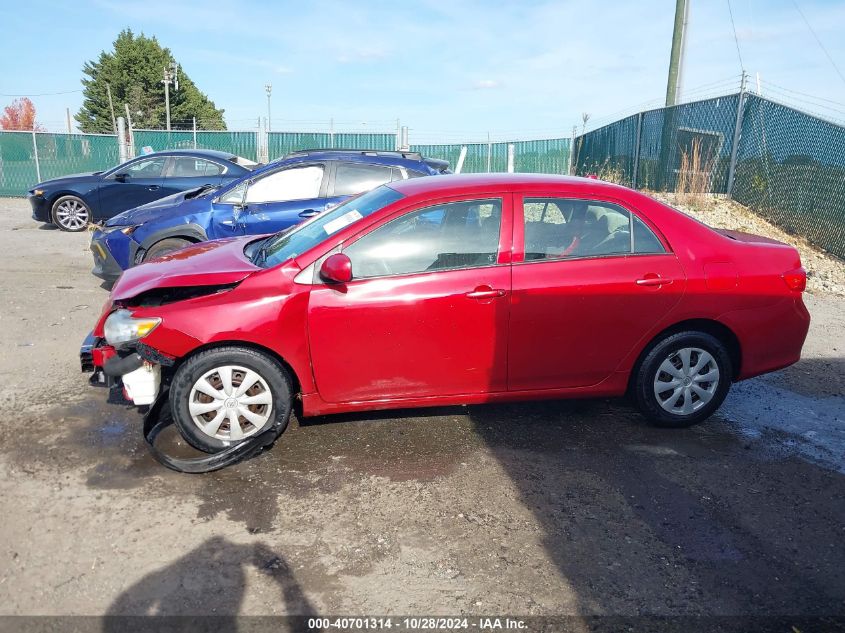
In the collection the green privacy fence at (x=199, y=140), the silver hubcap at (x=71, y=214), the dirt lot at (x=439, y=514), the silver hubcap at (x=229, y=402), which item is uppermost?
the green privacy fence at (x=199, y=140)

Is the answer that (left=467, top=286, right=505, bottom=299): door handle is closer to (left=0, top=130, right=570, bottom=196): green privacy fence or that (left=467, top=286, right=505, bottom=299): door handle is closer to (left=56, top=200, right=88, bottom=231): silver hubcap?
(left=56, top=200, right=88, bottom=231): silver hubcap

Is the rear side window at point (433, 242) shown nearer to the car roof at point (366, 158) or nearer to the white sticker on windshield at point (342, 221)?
the white sticker on windshield at point (342, 221)

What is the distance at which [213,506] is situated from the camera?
3.61 metres

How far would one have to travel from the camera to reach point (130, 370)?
4035 mm

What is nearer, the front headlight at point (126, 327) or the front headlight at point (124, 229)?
the front headlight at point (126, 327)

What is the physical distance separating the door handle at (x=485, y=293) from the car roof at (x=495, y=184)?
67cm

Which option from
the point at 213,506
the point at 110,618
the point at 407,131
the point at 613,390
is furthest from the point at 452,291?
the point at 407,131

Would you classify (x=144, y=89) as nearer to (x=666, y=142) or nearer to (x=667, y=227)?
(x=666, y=142)

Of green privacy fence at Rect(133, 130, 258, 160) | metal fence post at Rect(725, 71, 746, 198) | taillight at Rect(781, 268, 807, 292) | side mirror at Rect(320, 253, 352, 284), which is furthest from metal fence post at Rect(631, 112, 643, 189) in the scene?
side mirror at Rect(320, 253, 352, 284)

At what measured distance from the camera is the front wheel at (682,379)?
179 inches

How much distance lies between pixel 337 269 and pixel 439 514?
149 cm

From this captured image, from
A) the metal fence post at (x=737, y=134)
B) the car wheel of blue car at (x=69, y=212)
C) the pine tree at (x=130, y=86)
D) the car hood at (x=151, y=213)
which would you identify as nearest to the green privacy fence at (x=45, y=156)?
the car wheel of blue car at (x=69, y=212)

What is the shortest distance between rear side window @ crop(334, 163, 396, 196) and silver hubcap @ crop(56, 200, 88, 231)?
775 cm

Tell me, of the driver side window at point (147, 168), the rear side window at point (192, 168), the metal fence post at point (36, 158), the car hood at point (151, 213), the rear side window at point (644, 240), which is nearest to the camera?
the rear side window at point (644, 240)
